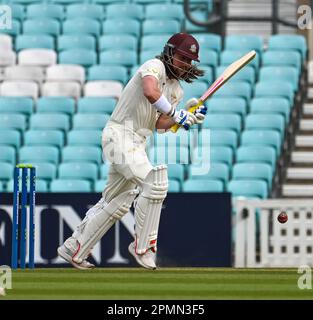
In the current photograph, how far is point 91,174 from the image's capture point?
14.4m

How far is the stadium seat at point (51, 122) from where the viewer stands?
1523 cm

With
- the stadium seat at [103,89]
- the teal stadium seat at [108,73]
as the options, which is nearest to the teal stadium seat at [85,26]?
the teal stadium seat at [108,73]

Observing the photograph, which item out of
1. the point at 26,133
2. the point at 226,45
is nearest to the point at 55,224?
the point at 26,133

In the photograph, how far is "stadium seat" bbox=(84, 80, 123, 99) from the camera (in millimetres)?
15680

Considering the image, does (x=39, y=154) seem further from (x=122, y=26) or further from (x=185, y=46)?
(x=185, y=46)

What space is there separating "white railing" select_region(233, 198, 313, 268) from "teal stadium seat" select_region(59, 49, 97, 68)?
438 centimetres

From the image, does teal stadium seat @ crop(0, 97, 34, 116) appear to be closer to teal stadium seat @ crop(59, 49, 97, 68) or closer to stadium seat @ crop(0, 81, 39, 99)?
stadium seat @ crop(0, 81, 39, 99)

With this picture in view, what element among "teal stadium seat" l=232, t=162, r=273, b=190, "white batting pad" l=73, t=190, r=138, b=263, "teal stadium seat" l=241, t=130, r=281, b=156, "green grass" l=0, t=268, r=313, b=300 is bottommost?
"green grass" l=0, t=268, r=313, b=300

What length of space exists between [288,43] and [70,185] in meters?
3.34

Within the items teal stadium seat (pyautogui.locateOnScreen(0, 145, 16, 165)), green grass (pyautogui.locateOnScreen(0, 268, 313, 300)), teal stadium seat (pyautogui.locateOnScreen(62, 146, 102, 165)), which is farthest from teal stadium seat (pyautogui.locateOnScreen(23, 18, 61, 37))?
green grass (pyautogui.locateOnScreen(0, 268, 313, 300))

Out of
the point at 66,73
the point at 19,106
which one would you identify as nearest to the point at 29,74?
the point at 66,73

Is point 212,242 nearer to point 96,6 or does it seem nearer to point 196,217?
point 196,217

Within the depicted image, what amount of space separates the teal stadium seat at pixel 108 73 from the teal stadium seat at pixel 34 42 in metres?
0.81

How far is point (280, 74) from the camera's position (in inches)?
607
